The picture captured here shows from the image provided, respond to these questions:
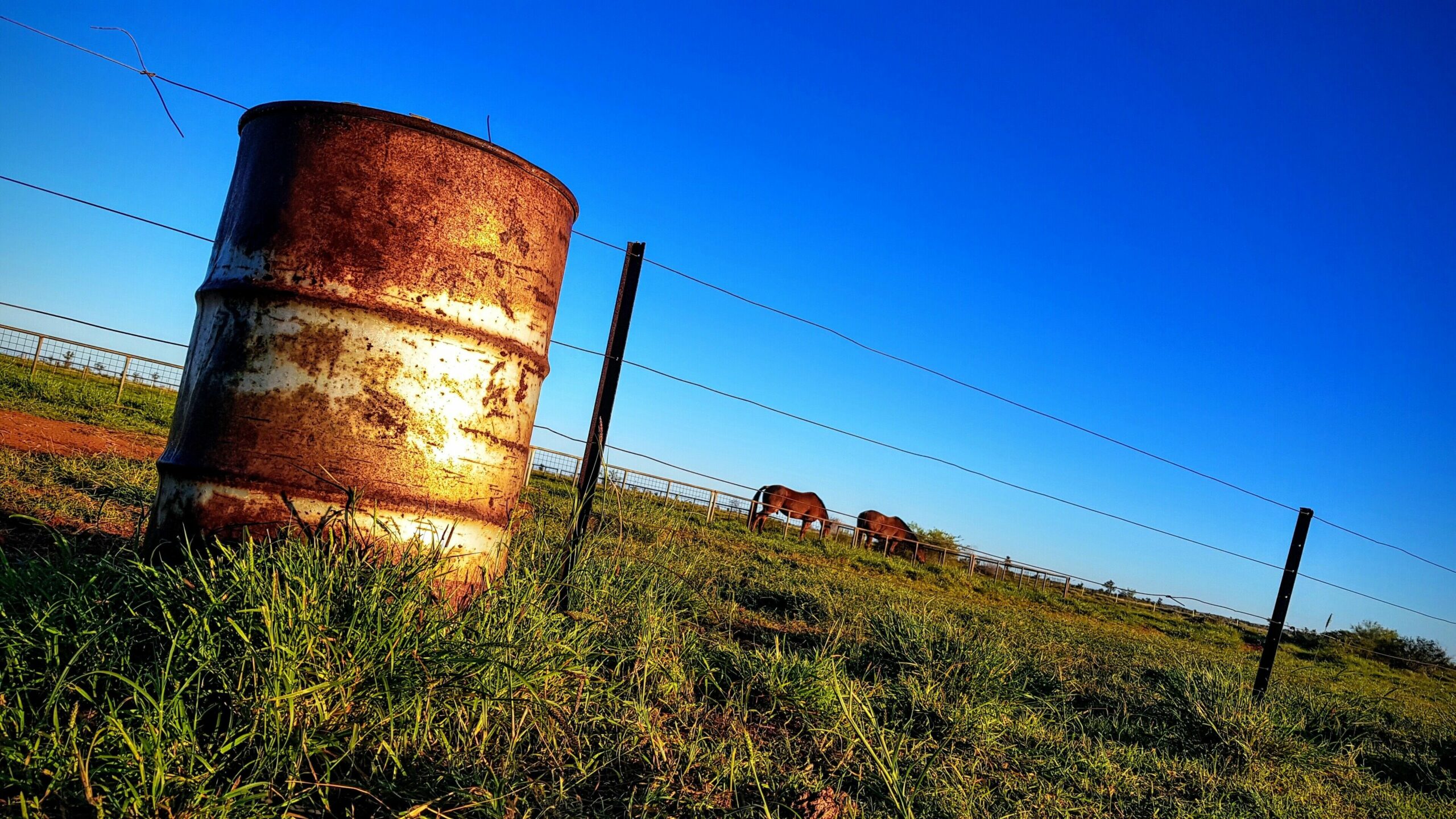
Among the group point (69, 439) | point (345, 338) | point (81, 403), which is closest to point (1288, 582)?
point (345, 338)

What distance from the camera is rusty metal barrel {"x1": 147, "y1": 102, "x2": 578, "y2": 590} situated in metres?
2.68

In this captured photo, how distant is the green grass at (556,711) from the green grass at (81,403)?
747cm

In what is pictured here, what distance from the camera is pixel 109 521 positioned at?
4.18m

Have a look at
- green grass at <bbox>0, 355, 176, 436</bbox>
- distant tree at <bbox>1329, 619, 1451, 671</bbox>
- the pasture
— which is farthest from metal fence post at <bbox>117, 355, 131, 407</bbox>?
distant tree at <bbox>1329, 619, 1451, 671</bbox>

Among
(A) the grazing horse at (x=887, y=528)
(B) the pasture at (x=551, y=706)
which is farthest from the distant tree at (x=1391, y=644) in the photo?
(B) the pasture at (x=551, y=706)

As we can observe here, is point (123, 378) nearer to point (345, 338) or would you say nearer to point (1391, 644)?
point (345, 338)

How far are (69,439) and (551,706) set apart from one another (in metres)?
8.72

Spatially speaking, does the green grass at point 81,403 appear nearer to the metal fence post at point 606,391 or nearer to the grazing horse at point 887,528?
the metal fence post at point 606,391

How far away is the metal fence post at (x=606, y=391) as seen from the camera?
375 cm

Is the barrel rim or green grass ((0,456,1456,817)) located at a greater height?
the barrel rim

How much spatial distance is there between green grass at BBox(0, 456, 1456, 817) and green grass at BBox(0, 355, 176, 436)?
7.47 meters

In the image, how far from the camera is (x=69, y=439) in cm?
813

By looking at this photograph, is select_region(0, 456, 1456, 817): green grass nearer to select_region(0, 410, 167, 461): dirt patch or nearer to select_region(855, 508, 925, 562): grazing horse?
select_region(0, 410, 167, 461): dirt patch

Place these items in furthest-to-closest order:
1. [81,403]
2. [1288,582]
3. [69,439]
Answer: [81,403], [69,439], [1288,582]
